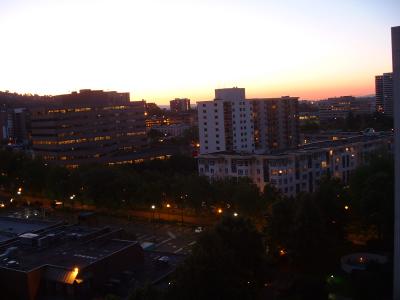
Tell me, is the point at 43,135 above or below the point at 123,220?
above

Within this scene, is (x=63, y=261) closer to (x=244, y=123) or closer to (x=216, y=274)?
(x=216, y=274)

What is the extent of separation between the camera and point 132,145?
4612 centimetres

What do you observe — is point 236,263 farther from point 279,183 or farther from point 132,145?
point 132,145

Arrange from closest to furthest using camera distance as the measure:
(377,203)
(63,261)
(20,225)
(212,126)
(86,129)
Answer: (63,261)
(377,203)
(20,225)
(212,126)
(86,129)

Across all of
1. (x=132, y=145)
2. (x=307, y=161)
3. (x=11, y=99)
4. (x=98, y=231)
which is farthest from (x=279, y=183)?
(x=11, y=99)

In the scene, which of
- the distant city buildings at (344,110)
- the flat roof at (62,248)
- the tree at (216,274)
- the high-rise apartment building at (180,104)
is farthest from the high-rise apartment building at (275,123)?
the high-rise apartment building at (180,104)

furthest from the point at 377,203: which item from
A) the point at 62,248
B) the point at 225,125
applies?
the point at 225,125

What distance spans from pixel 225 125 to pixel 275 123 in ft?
20.0

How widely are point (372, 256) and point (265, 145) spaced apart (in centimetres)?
2411

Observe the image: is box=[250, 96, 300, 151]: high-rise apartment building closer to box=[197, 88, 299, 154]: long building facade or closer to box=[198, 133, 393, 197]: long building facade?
box=[197, 88, 299, 154]: long building facade

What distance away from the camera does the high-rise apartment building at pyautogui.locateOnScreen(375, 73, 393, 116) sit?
7969cm

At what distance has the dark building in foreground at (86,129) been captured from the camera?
1601 inches

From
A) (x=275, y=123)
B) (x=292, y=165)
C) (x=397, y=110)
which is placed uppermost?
(x=397, y=110)

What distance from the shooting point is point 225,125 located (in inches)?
1377
